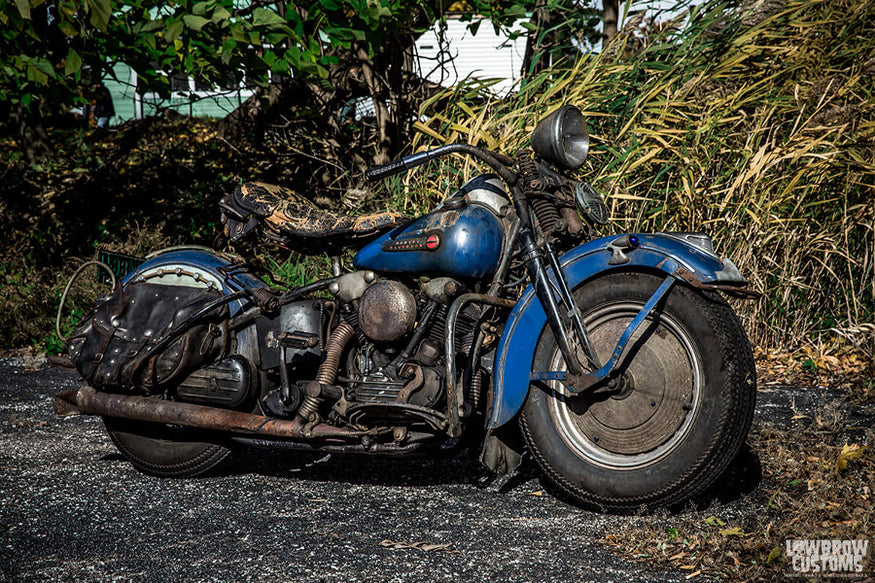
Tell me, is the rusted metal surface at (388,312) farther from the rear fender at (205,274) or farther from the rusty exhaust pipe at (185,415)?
the rear fender at (205,274)

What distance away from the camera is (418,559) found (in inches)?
115

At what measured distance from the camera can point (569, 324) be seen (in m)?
3.28

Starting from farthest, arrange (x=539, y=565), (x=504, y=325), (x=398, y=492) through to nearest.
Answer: (x=398, y=492) → (x=504, y=325) → (x=539, y=565)

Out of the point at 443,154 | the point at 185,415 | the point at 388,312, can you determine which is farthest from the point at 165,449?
the point at 443,154

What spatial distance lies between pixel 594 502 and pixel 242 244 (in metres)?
2.10

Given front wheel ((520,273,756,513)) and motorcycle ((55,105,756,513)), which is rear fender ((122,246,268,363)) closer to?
motorcycle ((55,105,756,513))

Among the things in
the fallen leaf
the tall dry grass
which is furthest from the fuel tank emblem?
the tall dry grass

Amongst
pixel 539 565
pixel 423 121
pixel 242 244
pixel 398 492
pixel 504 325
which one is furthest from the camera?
pixel 423 121

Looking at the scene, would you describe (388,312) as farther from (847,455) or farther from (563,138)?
(847,455)

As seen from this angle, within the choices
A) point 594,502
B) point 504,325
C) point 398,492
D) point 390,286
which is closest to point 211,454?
point 398,492

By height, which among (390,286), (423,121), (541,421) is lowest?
(541,421)

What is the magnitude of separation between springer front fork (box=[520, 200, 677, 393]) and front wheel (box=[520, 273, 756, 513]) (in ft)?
0.24

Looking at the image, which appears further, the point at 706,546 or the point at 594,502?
the point at 594,502

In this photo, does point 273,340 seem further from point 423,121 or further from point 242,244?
point 423,121
